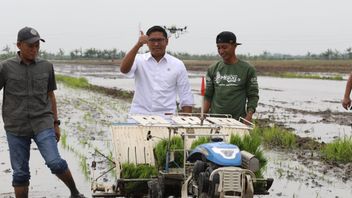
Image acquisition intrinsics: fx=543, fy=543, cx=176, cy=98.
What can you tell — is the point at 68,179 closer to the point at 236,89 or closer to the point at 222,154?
the point at 236,89

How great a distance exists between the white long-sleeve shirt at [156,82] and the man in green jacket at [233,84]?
1.44 feet

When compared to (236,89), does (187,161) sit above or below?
below

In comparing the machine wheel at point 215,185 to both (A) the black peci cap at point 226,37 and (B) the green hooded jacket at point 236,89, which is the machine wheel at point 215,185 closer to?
(B) the green hooded jacket at point 236,89

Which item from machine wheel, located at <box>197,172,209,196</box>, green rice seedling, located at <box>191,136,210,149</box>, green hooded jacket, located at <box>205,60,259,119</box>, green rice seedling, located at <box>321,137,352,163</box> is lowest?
green rice seedling, located at <box>321,137,352,163</box>

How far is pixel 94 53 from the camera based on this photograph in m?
118

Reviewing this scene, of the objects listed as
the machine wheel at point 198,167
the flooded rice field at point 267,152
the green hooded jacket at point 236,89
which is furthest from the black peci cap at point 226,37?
the flooded rice field at point 267,152

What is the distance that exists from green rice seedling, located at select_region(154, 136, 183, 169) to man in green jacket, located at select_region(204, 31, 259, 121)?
114 centimetres

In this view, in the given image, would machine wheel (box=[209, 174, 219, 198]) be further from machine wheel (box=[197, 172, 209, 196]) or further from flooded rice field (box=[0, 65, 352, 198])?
flooded rice field (box=[0, 65, 352, 198])

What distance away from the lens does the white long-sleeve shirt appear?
4.79 metres

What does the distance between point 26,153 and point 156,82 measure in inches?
Answer: 50.1

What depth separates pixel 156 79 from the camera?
479cm

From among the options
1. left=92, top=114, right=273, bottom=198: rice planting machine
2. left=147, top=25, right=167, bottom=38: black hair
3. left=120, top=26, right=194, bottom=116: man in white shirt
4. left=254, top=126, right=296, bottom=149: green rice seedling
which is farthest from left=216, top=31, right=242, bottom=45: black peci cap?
left=254, top=126, right=296, bottom=149: green rice seedling

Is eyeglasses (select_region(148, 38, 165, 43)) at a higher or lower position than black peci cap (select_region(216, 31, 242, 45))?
lower

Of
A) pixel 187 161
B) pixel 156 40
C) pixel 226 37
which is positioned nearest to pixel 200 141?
pixel 187 161
